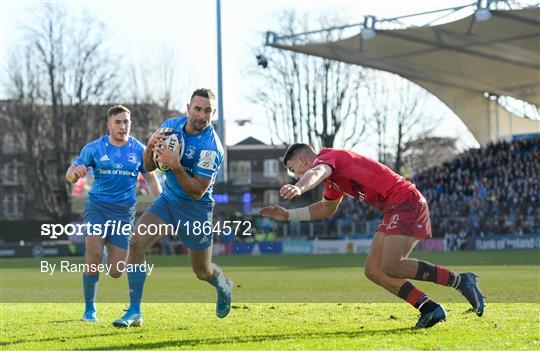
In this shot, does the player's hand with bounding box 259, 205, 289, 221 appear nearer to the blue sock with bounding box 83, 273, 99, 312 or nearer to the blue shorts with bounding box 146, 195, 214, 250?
the blue shorts with bounding box 146, 195, 214, 250

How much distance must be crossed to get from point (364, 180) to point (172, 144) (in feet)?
6.36

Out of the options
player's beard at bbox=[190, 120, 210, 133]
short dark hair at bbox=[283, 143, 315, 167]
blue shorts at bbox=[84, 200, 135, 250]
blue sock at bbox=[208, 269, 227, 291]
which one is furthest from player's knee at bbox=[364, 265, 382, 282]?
blue shorts at bbox=[84, 200, 135, 250]

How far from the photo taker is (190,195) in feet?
33.3

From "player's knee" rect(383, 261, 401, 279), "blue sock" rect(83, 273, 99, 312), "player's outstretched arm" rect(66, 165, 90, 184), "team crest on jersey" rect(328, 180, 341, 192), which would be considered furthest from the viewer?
"blue sock" rect(83, 273, 99, 312)

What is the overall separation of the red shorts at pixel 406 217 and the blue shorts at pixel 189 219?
1.86m

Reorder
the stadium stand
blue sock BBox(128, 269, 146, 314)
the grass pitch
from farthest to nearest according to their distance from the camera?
the stadium stand, blue sock BBox(128, 269, 146, 314), the grass pitch

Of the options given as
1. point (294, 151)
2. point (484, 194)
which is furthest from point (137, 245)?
point (484, 194)

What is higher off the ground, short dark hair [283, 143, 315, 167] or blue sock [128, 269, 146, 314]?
short dark hair [283, 143, 315, 167]

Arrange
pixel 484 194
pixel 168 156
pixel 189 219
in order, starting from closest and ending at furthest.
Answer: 1. pixel 168 156
2. pixel 189 219
3. pixel 484 194

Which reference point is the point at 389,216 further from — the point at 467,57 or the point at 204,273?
the point at 467,57

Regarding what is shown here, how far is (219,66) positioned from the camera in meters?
43.1

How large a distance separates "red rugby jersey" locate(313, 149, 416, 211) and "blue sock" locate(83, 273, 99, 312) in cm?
341

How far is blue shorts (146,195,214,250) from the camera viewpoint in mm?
10289

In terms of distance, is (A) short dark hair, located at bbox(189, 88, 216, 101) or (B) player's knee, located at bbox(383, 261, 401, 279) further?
(B) player's knee, located at bbox(383, 261, 401, 279)
